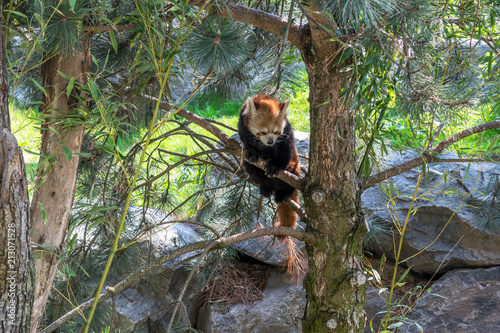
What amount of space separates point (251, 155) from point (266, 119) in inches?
11.3

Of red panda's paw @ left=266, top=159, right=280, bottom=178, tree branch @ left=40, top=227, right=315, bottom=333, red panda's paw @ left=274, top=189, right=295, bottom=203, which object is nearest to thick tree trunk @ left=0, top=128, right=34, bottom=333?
tree branch @ left=40, top=227, right=315, bottom=333

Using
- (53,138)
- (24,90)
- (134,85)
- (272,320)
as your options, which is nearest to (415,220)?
(272,320)

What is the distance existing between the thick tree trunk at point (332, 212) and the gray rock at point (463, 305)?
1269 mm

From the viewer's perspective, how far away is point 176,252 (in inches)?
64.4

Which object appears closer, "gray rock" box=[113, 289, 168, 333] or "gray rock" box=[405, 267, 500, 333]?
"gray rock" box=[405, 267, 500, 333]

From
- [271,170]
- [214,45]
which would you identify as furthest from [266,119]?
[214,45]

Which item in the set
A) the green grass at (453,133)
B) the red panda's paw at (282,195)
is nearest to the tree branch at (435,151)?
the green grass at (453,133)

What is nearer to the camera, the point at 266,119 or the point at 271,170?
the point at 271,170

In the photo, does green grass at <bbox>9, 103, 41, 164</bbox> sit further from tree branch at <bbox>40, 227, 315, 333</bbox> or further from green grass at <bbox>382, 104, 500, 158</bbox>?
green grass at <bbox>382, 104, 500, 158</bbox>

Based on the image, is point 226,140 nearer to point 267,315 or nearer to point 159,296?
point 267,315

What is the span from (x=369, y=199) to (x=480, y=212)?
75 cm

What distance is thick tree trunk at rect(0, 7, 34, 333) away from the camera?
0.89 metres

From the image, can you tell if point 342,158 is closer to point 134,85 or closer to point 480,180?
point 134,85

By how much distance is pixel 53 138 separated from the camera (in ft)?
6.01
